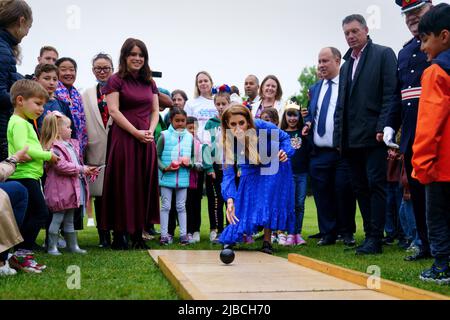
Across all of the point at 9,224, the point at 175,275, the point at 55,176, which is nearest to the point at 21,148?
the point at 9,224

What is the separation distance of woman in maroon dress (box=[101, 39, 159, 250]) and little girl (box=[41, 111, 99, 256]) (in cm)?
43

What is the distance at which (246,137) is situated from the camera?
650 cm

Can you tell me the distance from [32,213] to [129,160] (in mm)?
1876

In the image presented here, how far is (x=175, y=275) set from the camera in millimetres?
4020

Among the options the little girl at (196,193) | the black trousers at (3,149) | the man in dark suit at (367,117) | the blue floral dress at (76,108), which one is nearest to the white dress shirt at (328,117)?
the man in dark suit at (367,117)

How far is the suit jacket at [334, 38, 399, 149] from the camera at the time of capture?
6391 mm

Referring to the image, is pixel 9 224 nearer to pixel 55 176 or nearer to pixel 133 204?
pixel 55 176

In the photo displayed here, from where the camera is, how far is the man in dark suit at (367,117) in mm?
6242

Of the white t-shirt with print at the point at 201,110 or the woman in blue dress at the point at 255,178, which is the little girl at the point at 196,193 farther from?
the woman in blue dress at the point at 255,178

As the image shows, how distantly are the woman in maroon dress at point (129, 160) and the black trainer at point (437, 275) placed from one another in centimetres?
348

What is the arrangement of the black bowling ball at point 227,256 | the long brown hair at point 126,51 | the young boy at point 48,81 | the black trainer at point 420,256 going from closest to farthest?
the black bowling ball at point 227,256
the black trainer at point 420,256
the young boy at point 48,81
the long brown hair at point 126,51

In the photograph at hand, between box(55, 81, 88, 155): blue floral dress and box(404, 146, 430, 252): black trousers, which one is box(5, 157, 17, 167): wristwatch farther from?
box(404, 146, 430, 252): black trousers

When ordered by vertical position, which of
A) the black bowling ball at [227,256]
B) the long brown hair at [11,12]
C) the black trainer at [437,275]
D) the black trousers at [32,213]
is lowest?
the black bowling ball at [227,256]
